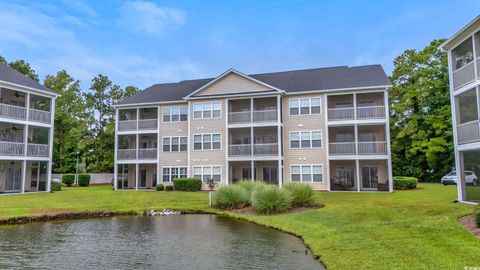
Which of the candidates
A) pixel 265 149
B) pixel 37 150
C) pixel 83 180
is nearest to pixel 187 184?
pixel 265 149

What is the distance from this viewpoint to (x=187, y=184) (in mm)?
29781

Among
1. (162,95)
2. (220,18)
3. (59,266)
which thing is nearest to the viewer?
(59,266)

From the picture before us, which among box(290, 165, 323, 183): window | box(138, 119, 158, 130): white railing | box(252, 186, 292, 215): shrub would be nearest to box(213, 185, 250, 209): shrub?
box(252, 186, 292, 215): shrub

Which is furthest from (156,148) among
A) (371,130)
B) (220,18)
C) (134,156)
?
(371,130)

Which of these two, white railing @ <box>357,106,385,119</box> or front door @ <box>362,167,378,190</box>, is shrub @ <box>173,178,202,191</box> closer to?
front door @ <box>362,167,378,190</box>

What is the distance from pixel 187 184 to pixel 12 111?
14.3 metres

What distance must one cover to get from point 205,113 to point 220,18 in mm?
8142

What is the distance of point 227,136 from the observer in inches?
1216

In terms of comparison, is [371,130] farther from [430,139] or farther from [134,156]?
[134,156]

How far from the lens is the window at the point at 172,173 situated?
106ft

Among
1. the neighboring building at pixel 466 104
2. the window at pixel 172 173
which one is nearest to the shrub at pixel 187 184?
the window at pixel 172 173

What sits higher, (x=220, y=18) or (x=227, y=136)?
(x=220, y=18)

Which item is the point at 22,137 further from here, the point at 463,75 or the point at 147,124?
the point at 463,75

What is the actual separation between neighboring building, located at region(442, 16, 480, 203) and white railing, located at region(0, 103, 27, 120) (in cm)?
2896
